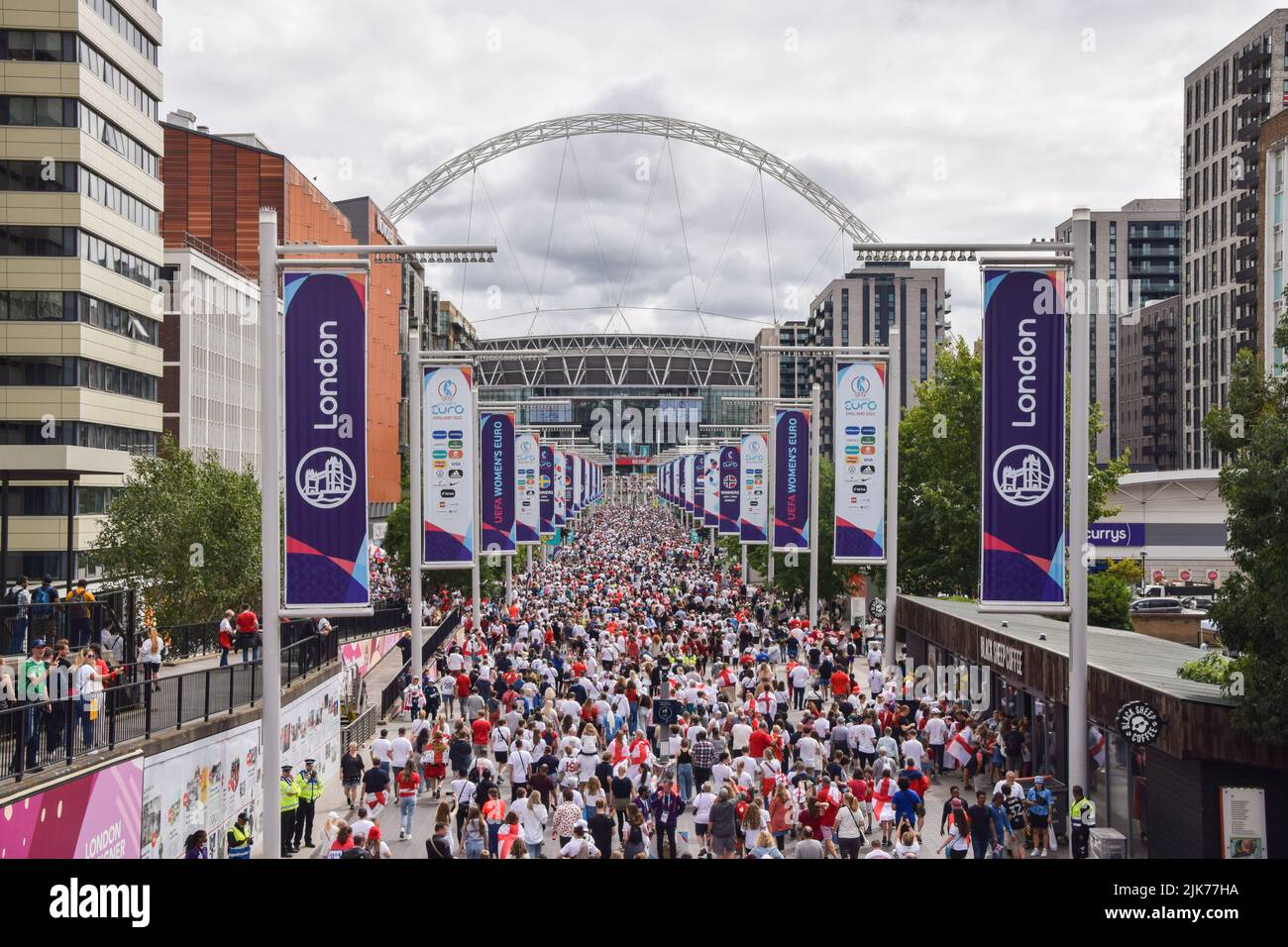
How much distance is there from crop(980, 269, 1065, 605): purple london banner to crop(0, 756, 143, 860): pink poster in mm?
11462

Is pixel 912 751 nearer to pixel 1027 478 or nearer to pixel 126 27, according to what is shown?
pixel 1027 478

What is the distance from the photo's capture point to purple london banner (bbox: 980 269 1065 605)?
55.8 feet

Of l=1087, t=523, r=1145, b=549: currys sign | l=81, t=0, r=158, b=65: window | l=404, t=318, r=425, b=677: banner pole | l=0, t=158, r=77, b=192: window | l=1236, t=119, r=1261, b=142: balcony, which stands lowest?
l=1087, t=523, r=1145, b=549: currys sign

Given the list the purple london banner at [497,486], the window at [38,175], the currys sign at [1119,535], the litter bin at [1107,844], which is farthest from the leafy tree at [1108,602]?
the window at [38,175]

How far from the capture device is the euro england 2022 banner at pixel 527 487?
157 ft

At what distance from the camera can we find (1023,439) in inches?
676

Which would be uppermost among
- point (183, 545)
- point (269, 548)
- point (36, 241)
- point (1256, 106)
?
point (1256, 106)

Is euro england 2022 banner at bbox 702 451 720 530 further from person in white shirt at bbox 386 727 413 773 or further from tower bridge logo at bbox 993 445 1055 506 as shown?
tower bridge logo at bbox 993 445 1055 506

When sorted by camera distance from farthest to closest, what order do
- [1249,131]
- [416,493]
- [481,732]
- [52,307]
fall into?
[1249,131] < [52,307] < [416,493] < [481,732]

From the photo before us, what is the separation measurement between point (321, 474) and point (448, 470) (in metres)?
15.1

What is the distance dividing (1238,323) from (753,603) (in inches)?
2539

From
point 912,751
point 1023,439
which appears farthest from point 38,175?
point 1023,439

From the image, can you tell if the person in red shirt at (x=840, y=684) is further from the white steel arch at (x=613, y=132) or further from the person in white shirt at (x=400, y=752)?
the white steel arch at (x=613, y=132)

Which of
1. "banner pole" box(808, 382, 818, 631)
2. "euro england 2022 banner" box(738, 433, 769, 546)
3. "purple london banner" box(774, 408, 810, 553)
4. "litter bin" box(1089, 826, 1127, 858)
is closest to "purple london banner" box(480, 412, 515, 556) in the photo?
"purple london banner" box(774, 408, 810, 553)
